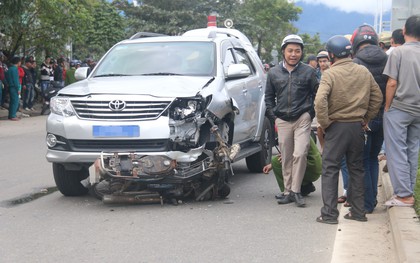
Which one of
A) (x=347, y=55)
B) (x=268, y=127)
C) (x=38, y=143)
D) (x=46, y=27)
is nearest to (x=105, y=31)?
(x=46, y=27)

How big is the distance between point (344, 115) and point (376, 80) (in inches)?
27.8

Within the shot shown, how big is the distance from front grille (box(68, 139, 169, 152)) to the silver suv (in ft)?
0.04

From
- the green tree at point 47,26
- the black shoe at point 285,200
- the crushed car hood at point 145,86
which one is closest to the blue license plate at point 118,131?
the crushed car hood at point 145,86

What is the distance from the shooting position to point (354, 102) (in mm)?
6098

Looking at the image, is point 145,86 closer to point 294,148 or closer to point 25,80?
point 294,148

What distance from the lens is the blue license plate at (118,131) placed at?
674 cm

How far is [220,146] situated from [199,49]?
1877 millimetres

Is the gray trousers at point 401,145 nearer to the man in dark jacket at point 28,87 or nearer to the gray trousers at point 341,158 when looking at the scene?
the gray trousers at point 341,158

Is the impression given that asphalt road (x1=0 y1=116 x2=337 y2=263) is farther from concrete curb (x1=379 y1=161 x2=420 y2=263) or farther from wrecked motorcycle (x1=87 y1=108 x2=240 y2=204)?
concrete curb (x1=379 y1=161 x2=420 y2=263)

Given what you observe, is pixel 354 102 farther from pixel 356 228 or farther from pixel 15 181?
pixel 15 181

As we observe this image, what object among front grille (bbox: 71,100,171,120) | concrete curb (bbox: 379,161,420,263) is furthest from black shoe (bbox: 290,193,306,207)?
front grille (bbox: 71,100,171,120)

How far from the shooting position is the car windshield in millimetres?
8039

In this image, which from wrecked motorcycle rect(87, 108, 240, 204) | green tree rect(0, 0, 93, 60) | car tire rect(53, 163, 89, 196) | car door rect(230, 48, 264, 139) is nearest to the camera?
wrecked motorcycle rect(87, 108, 240, 204)

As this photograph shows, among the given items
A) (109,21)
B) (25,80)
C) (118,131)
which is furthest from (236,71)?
(109,21)
